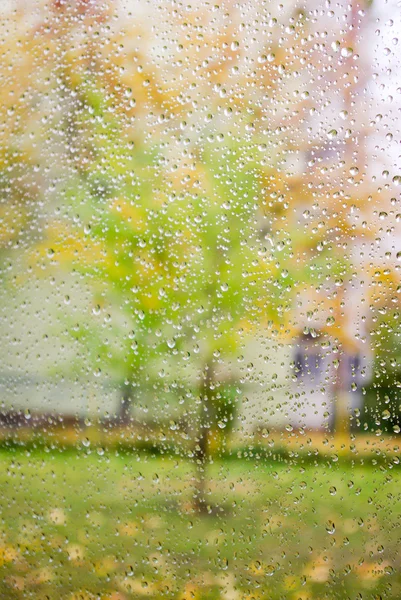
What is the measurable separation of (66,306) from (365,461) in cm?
53

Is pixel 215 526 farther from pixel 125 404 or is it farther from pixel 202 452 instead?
pixel 125 404

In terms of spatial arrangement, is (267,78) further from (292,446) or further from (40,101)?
(292,446)

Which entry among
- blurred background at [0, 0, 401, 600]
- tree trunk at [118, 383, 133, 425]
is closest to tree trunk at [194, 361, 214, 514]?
blurred background at [0, 0, 401, 600]

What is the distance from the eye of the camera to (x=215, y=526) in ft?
3.00

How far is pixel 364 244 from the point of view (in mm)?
904

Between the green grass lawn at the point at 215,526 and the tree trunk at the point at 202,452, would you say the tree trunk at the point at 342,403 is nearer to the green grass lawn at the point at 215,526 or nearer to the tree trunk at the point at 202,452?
the green grass lawn at the point at 215,526

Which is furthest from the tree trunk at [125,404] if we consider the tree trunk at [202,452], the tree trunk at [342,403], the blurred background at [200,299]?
the tree trunk at [342,403]

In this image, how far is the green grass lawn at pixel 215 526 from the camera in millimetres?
906

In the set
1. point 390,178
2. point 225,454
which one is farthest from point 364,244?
point 225,454

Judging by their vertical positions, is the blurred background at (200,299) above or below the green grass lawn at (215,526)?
above

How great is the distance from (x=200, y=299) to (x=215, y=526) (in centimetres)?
36

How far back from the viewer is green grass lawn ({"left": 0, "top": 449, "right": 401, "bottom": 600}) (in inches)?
35.7

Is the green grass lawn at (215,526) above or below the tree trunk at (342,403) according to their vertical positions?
below

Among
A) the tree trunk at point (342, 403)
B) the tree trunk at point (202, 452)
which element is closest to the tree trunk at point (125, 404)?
the tree trunk at point (202, 452)
